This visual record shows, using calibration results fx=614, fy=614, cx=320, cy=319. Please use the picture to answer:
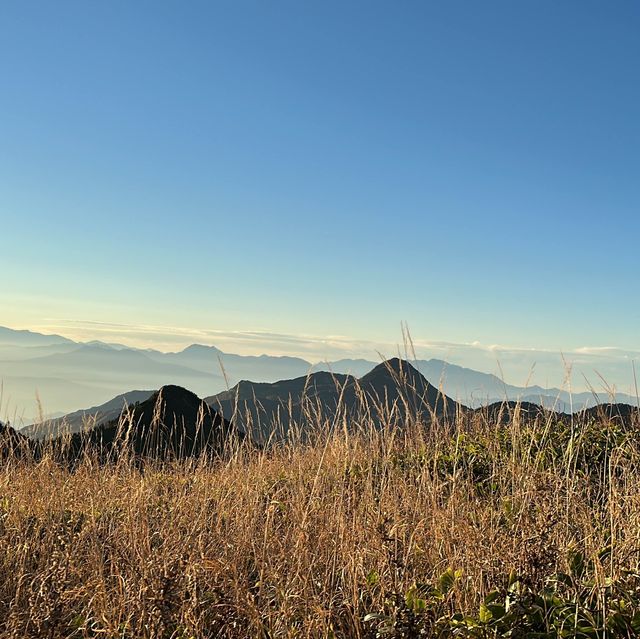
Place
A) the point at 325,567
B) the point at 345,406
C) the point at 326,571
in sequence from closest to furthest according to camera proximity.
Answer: the point at 326,571
the point at 325,567
the point at 345,406

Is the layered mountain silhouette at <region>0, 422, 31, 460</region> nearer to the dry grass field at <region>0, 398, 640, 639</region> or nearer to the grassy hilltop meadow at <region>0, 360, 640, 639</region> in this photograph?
the grassy hilltop meadow at <region>0, 360, 640, 639</region>

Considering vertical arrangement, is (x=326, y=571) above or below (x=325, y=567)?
above

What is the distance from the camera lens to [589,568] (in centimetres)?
351

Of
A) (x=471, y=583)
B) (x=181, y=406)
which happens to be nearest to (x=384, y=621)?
(x=471, y=583)

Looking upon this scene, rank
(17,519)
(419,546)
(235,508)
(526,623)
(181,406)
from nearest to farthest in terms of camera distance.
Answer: (526,623)
(419,546)
(235,508)
(17,519)
(181,406)

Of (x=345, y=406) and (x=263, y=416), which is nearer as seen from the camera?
(x=345, y=406)

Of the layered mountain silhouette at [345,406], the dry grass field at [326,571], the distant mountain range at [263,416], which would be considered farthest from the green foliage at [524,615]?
the distant mountain range at [263,416]

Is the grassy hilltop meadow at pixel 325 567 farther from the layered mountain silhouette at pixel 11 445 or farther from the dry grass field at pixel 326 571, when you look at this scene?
the layered mountain silhouette at pixel 11 445

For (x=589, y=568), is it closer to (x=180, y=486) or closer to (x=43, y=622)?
(x=43, y=622)

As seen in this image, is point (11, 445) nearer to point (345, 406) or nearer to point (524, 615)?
point (345, 406)

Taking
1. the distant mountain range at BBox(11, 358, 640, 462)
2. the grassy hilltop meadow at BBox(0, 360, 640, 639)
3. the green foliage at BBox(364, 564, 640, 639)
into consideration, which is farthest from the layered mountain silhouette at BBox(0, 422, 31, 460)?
the green foliage at BBox(364, 564, 640, 639)

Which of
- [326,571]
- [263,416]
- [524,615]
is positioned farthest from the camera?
[263,416]

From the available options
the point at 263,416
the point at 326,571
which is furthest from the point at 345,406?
the point at 263,416

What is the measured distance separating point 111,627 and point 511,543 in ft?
7.21
